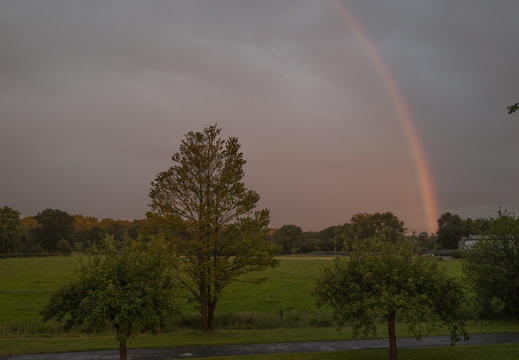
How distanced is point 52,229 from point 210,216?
136 m

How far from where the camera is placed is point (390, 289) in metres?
19.1

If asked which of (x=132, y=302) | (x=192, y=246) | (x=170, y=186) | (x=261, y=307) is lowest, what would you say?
(x=261, y=307)

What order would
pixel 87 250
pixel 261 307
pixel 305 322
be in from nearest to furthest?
pixel 87 250, pixel 305 322, pixel 261 307

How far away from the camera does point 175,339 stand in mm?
27406

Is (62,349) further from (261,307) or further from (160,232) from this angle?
(261,307)

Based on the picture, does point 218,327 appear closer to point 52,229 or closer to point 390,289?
point 390,289

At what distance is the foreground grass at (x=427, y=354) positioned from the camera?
72.1ft

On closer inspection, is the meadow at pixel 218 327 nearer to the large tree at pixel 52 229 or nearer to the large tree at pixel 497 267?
the large tree at pixel 497 267

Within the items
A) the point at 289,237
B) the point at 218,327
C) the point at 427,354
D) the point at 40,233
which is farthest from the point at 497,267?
the point at 289,237

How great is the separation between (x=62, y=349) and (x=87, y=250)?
8.44 metres

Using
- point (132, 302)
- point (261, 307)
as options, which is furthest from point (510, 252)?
point (132, 302)

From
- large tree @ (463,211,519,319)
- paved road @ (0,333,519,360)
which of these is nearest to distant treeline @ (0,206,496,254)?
large tree @ (463,211,519,319)

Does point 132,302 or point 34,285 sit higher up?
point 132,302

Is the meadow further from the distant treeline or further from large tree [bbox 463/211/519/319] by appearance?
the distant treeline
